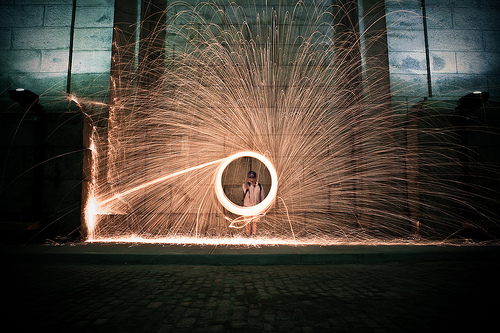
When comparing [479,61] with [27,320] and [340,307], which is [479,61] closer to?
[340,307]

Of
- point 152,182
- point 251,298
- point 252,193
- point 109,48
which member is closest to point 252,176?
point 252,193

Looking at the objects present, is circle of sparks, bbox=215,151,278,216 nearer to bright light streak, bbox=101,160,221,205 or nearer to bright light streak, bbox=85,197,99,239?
bright light streak, bbox=101,160,221,205

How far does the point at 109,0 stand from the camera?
25.4 ft

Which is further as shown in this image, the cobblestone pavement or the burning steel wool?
the burning steel wool

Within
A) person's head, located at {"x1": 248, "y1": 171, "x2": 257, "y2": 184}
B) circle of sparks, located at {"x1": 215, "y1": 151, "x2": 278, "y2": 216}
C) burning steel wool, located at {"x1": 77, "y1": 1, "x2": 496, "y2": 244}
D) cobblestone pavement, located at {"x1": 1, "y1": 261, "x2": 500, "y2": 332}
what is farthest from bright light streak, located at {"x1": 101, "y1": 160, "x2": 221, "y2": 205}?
cobblestone pavement, located at {"x1": 1, "y1": 261, "x2": 500, "y2": 332}

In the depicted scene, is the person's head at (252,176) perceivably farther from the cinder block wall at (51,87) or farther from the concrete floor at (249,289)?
the cinder block wall at (51,87)

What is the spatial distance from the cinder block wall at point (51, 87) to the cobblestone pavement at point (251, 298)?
8.07ft

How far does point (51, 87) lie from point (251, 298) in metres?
8.21

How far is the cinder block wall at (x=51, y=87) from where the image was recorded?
6578 mm

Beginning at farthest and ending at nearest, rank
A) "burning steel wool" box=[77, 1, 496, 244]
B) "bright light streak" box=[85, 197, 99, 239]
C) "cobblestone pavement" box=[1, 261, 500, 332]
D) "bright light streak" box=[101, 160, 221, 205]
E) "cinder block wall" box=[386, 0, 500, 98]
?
1. "cinder block wall" box=[386, 0, 500, 98]
2. "bright light streak" box=[101, 160, 221, 205]
3. "burning steel wool" box=[77, 1, 496, 244]
4. "bright light streak" box=[85, 197, 99, 239]
5. "cobblestone pavement" box=[1, 261, 500, 332]

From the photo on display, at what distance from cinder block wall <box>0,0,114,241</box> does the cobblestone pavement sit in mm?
2461

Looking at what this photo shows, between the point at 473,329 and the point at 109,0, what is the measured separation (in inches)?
414

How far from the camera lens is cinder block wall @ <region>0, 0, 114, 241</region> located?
658 centimetres

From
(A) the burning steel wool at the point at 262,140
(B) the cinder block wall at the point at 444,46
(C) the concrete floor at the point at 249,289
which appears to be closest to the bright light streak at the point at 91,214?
(A) the burning steel wool at the point at 262,140
